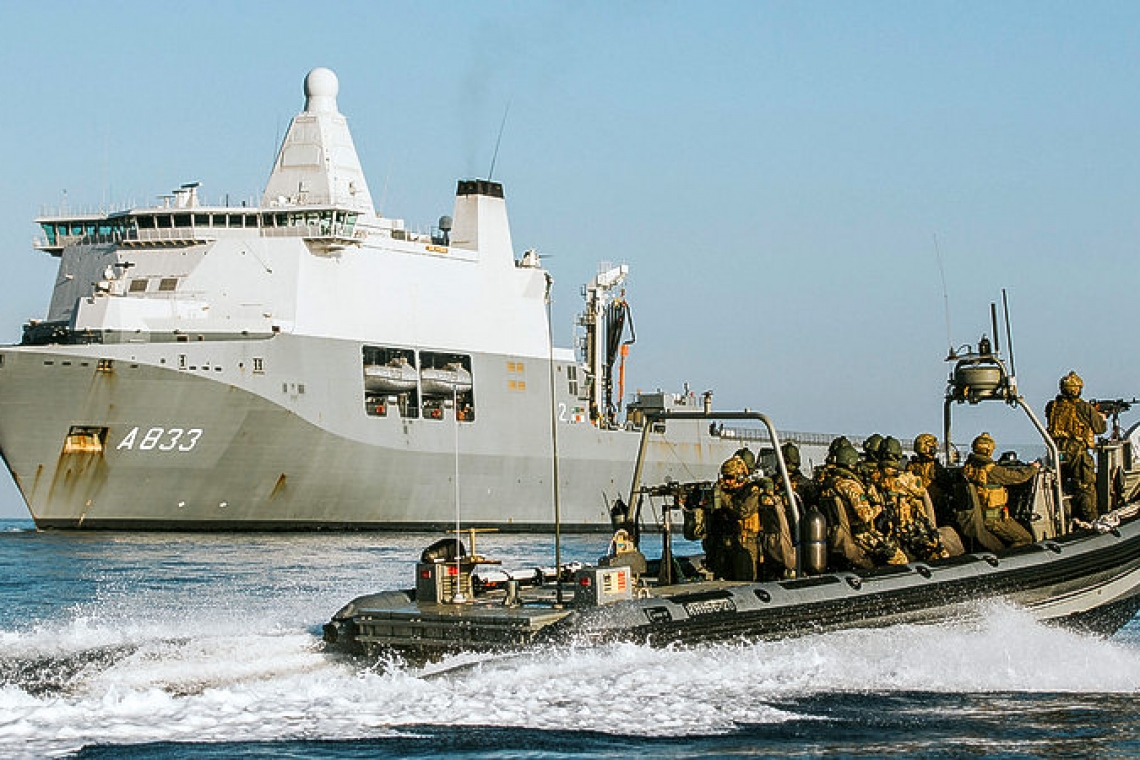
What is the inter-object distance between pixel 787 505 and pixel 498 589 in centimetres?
259

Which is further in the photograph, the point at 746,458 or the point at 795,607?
the point at 746,458

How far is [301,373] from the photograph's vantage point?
117 ft

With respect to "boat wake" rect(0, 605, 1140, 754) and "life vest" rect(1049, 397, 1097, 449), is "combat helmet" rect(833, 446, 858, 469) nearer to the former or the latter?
"boat wake" rect(0, 605, 1140, 754)

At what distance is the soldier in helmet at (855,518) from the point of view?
1368cm

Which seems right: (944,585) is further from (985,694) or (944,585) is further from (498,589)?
(498,589)

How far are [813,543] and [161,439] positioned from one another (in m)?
23.1

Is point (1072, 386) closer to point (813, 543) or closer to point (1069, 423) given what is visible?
point (1069, 423)

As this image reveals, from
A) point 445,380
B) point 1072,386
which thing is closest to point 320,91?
point 445,380

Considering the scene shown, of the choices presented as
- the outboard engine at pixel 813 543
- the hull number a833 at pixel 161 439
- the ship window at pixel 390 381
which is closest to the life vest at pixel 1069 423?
the outboard engine at pixel 813 543

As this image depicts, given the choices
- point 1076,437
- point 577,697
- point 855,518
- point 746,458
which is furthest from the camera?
point 1076,437

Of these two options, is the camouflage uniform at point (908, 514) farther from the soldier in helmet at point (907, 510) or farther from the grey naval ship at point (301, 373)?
the grey naval ship at point (301, 373)

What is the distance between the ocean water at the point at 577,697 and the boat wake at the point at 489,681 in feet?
0.06

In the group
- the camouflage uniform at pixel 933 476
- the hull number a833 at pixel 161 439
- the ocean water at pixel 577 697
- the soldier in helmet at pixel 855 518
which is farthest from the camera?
the hull number a833 at pixel 161 439

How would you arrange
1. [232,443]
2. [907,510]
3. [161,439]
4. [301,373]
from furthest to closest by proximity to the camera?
1. [301,373]
2. [232,443]
3. [161,439]
4. [907,510]
